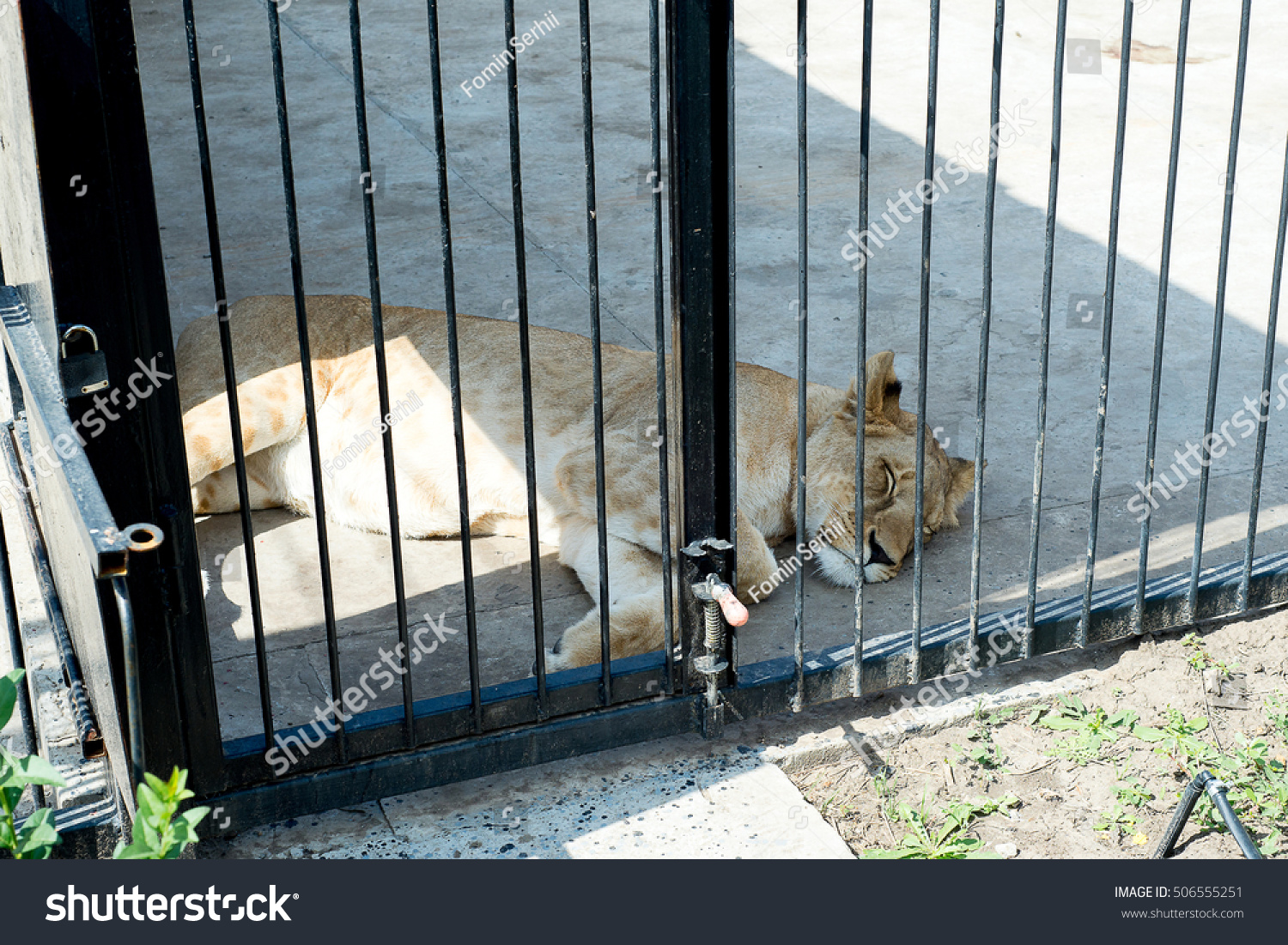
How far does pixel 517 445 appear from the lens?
496 centimetres

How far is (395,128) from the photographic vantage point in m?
9.93

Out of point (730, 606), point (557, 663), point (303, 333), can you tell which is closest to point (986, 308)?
point (730, 606)

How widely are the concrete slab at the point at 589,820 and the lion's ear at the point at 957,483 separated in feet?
5.27

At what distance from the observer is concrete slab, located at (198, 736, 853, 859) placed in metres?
3.38

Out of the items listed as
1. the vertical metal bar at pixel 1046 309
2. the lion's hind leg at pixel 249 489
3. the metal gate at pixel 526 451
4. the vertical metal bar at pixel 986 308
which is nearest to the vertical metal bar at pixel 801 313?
the metal gate at pixel 526 451

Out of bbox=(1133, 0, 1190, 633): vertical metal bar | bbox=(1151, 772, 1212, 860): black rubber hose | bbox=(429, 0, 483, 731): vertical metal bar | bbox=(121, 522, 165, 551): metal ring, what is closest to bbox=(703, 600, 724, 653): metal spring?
bbox=(429, 0, 483, 731): vertical metal bar

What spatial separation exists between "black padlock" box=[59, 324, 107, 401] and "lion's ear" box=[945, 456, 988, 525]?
3.10 m

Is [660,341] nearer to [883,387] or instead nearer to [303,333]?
[303,333]

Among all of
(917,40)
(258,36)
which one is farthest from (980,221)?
(258,36)

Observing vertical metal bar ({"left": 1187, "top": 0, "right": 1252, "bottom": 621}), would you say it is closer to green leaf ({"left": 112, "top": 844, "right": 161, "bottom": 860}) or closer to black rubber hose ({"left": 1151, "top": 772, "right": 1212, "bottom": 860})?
black rubber hose ({"left": 1151, "top": 772, "right": 1212, "bottom": 860})

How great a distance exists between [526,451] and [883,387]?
6.27 ft

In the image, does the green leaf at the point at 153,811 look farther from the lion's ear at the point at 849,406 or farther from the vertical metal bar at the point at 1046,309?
the lion's ear at the point at 849,406

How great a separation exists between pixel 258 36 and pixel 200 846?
10891 millimetres

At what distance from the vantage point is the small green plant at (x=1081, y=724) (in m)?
3.78
